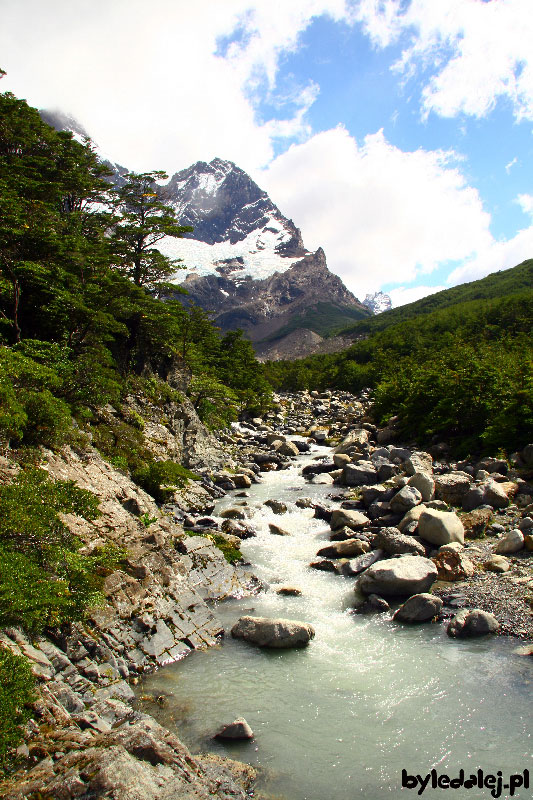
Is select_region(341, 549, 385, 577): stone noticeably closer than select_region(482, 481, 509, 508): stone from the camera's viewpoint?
Yes

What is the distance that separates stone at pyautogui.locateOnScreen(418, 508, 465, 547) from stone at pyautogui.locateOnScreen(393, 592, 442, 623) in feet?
11.2

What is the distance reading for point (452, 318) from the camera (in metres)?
88.6

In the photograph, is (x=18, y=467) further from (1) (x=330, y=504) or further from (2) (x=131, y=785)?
(1) (x=330, y=504)

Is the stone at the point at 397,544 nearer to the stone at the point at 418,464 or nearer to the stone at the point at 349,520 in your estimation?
the stone at the point at 349,520

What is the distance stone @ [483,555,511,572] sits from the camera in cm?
1152

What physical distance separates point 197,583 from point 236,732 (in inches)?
203

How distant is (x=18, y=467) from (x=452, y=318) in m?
92.4

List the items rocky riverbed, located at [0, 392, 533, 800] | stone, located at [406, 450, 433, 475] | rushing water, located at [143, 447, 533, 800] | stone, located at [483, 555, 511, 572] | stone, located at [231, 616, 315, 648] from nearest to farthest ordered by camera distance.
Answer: rocky riverbed, located at [0, 392, 533, 800] < rushing water, located at [143, 447, 533, 800] < stone, located at [231, 616, 315, 648] < stone, located at [483, 555, 511, 572] < stone, located at [406, 450, 433, 475]

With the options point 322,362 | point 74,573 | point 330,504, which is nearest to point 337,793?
point 74,573

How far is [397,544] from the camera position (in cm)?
A: 1338

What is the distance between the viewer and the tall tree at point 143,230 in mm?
25047

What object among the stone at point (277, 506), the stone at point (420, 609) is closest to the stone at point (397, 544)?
the stone at point (420, 609)

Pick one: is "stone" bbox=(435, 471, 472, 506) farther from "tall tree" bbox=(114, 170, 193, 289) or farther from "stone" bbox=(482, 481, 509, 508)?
"tall tree" bbox=(114, 170, 193, 289)

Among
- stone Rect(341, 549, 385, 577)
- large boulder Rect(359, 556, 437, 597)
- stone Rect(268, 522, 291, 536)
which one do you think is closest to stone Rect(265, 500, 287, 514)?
stone Rect(268, 522, 291, 536)
